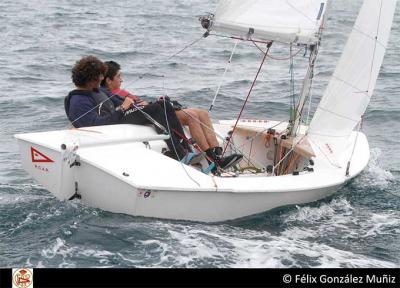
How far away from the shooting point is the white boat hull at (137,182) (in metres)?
5.89

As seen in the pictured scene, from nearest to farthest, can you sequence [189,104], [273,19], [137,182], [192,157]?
[137,182]
[192,157]
[273,19]
[189,104]

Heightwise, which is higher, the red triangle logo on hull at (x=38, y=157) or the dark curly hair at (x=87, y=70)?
the dark curly hair at (x=87, y=70)

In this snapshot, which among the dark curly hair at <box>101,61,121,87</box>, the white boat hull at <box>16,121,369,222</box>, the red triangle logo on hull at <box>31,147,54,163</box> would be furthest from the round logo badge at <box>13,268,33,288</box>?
the dark curly hair at <box>101,61,121,87</box>

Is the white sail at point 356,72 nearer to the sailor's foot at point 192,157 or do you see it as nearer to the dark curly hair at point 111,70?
the sailor's foot at point 192,157

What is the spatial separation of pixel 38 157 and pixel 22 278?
4.98 ft

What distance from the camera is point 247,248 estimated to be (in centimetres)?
554

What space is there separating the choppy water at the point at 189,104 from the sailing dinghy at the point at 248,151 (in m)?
0.15

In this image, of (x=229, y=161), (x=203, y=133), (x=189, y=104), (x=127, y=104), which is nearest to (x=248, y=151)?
(x=203, y=133)

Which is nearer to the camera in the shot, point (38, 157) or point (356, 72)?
point (38, 157)

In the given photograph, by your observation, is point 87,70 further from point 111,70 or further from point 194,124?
point 194,124

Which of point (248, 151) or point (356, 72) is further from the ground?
point (356, 72)

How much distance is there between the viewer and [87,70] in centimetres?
671

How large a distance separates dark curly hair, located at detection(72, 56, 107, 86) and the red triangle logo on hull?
33.9 inches

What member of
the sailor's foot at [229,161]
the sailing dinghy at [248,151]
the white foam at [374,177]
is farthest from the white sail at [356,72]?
the sailor's foot at [229,161]
